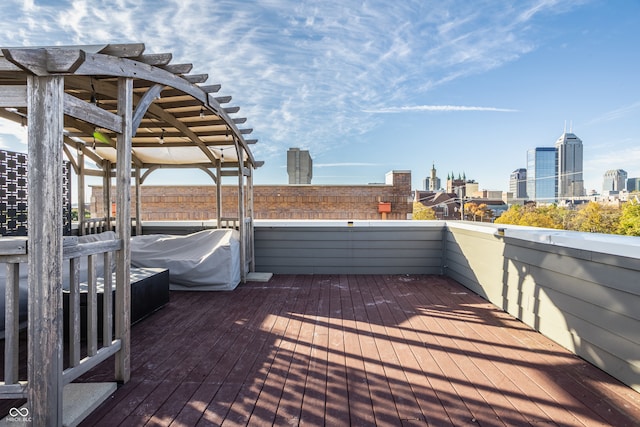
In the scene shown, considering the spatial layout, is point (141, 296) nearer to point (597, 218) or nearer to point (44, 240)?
point (44, 240)

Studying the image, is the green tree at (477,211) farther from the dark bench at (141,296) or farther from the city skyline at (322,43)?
the dark bench at (141,296)

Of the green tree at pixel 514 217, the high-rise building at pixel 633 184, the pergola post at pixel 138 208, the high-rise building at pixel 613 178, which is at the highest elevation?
the high-rise building at pixel 613 178

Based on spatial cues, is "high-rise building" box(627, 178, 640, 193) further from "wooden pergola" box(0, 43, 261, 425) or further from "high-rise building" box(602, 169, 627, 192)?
"wooden pergola" box(0, 43, 261, 425)

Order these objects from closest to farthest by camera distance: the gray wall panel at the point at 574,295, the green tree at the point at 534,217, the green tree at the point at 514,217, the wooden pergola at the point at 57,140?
the wooden pergola at the point at 57,140 → the gray wall panel at the point at 574,295 → the green tree at the point at 534,217 → the green tree at the point at 514,217

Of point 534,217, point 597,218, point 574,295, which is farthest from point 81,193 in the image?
point 534,217

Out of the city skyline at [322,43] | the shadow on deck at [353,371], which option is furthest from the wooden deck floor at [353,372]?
the city skyline at [322,43]

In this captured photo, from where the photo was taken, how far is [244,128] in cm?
450

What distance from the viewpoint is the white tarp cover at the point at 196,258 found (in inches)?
165

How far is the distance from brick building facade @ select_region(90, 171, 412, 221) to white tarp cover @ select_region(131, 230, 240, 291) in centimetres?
258

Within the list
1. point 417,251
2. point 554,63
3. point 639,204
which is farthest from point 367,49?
point 639,204

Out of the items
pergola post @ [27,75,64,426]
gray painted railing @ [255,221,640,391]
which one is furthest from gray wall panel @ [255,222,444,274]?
pergola post @ [27,75,64,426]

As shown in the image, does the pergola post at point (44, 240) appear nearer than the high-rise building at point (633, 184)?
Yes

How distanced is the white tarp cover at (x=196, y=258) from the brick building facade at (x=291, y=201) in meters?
2.58

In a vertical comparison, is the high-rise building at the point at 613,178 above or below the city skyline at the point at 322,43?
above
